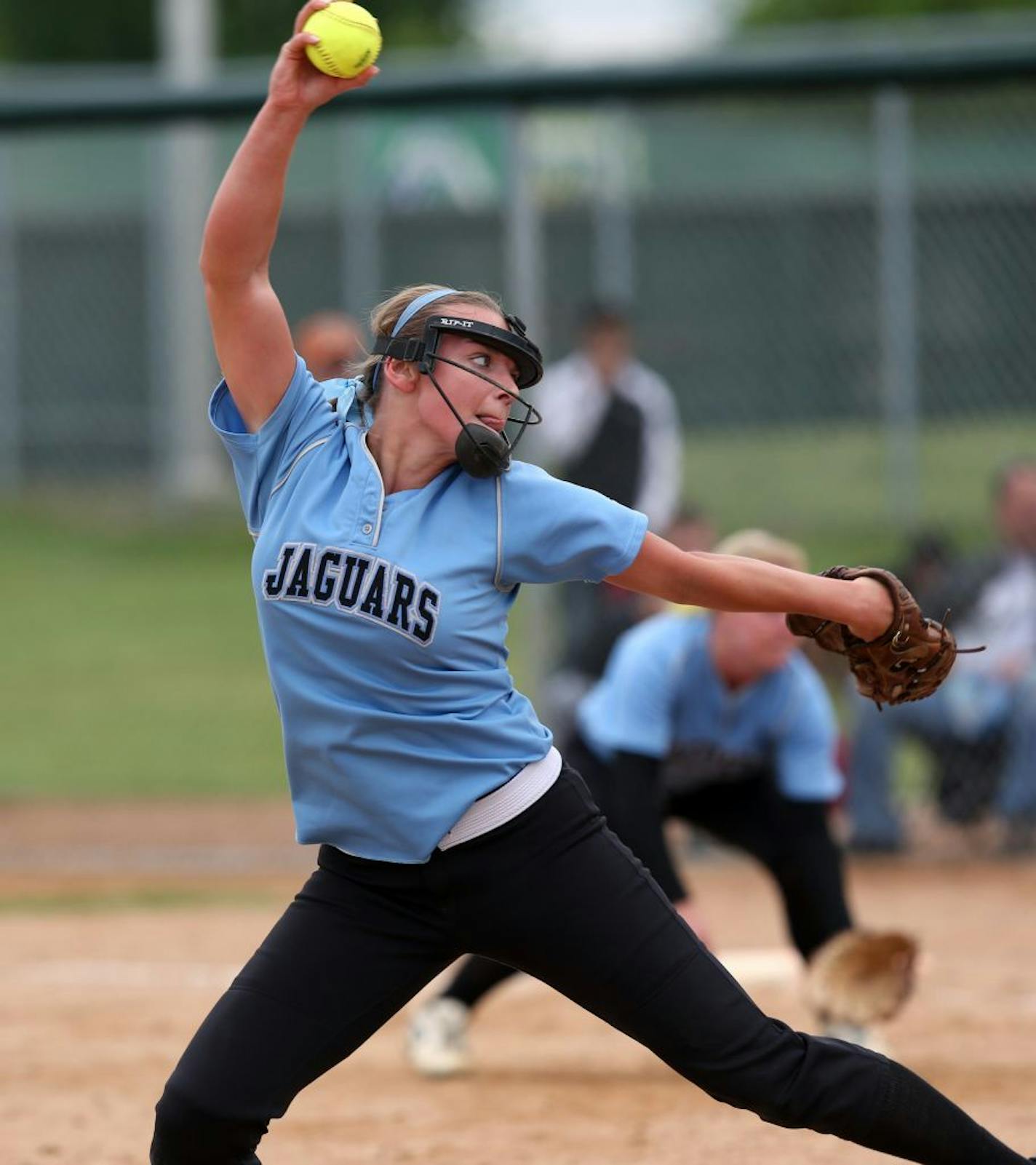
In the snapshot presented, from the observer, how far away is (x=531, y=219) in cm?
798

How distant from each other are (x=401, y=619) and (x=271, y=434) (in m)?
0.44

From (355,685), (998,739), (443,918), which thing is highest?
(355,685)

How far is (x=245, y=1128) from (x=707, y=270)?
1009 centimetres

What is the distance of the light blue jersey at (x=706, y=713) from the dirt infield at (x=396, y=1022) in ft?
2.89

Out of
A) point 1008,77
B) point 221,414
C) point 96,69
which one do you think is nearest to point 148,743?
point 1008,77

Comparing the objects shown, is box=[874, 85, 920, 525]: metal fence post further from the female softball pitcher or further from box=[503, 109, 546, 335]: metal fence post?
the female softball pitcher

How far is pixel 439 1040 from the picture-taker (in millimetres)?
5199

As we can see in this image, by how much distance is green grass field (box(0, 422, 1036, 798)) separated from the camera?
10.4m

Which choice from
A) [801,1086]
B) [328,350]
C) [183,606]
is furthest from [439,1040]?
[183,606]

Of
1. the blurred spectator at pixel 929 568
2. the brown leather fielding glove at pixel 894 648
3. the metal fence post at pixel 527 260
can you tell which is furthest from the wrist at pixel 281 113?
the blurred spectator at pixel 929 568

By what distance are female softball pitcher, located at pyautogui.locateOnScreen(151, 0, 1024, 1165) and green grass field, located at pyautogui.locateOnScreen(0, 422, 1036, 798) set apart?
15.7ft

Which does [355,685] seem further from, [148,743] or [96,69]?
[96,69]

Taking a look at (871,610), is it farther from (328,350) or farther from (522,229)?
(522,229)

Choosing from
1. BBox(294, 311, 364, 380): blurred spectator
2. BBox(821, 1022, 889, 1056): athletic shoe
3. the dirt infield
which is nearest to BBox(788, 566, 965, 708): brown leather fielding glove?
the dirt infield
